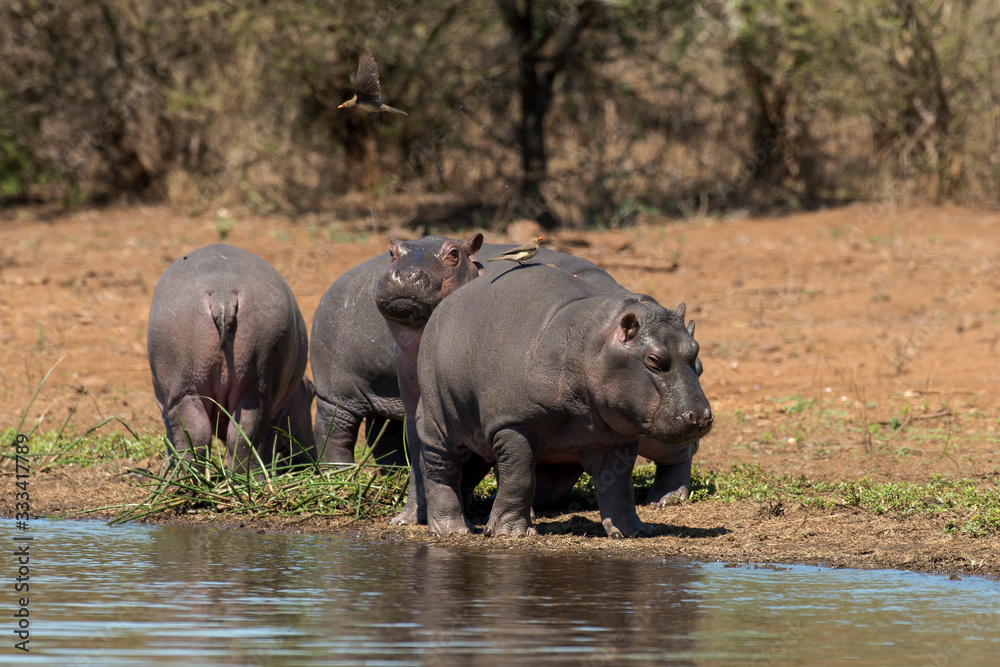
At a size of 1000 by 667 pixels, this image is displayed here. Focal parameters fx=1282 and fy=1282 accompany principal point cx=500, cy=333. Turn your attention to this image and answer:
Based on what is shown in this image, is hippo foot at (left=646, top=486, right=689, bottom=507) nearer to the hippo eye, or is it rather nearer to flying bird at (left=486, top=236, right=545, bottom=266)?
flying bird at (left=486, top=236, right=545, bottom=266)

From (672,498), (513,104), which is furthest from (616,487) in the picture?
(513,104)

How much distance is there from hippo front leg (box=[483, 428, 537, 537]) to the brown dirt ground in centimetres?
10

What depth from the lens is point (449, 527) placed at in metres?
6.27

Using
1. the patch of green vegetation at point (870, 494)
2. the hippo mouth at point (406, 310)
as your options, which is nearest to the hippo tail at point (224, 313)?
the hippo mouth at point (406, 310)

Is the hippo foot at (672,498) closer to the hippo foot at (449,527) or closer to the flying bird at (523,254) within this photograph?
the hippo foot at (449,527)

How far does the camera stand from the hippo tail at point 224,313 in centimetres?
683

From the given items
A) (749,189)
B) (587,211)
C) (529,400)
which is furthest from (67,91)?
(529,400)

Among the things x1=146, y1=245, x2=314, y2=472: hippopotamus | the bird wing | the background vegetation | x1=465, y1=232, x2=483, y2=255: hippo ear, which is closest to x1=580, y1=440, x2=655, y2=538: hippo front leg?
x1=465, y1=232, x2=483, y2=255: hippo ear

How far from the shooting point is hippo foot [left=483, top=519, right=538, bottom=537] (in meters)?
6.03

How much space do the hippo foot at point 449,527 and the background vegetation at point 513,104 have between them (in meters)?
9.10

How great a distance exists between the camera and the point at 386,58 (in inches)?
604

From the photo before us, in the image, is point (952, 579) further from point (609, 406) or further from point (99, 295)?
point (99, 295)

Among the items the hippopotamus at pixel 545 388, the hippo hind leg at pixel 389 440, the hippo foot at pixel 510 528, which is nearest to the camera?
the hippopotamus at pixel 545 388

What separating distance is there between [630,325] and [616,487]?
3.15 ft
